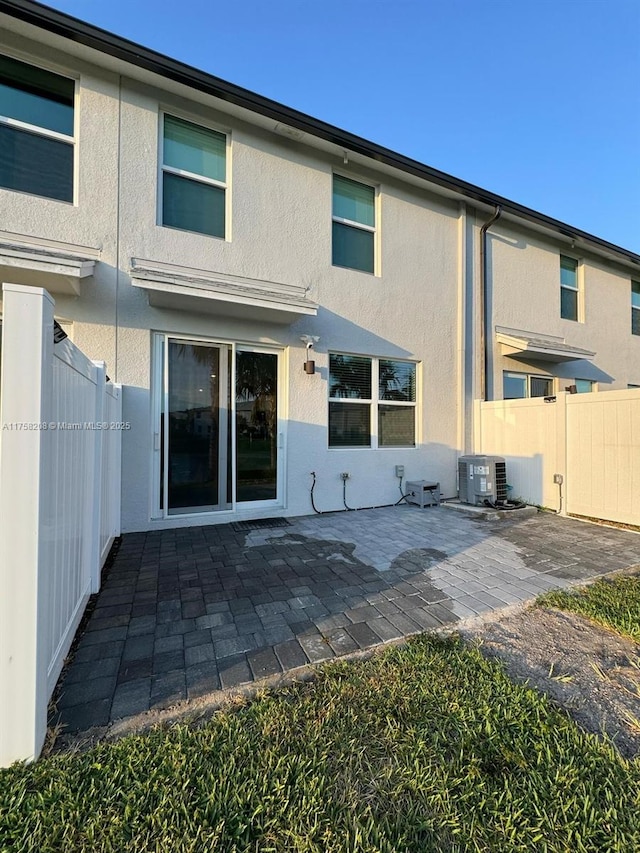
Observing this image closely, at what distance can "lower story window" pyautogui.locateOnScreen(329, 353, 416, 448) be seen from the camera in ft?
20.5

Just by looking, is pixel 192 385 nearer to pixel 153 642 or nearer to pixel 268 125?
pixel 153 642

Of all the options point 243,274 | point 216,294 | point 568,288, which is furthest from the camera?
point 568,288

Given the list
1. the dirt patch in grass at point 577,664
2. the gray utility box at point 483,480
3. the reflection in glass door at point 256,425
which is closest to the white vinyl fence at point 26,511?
the dirt patch in grass at point 577,664

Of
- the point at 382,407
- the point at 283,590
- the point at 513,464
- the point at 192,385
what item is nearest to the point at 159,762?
the point at 283,590

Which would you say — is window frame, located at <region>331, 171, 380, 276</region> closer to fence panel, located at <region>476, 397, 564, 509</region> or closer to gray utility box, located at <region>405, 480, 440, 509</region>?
fence panel, located at <region>476, 397, 564, 509</region>

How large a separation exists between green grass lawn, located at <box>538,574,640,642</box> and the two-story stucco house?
3498 mm

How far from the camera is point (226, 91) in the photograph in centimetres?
487

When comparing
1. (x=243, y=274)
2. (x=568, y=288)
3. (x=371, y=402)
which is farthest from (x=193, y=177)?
(x=568, y=288)

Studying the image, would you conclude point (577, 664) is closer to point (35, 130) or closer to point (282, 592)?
point (282, 592)

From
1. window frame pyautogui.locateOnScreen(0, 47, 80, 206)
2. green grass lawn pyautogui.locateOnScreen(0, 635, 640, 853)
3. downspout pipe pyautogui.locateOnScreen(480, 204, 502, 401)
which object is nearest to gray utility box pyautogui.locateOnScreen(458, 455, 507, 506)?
downspout pipe pyautogui.locateOnScreen(480, 204, 502, 401)

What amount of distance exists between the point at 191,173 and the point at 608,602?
6913mm

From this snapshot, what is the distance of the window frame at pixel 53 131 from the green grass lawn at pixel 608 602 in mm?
6743

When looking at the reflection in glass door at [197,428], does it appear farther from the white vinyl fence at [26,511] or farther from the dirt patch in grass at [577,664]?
the dirt patch in grass at [577,664]

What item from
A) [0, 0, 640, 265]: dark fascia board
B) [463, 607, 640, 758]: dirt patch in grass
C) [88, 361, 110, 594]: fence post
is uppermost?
[0, 0, 640, 265]: dark fascia board
